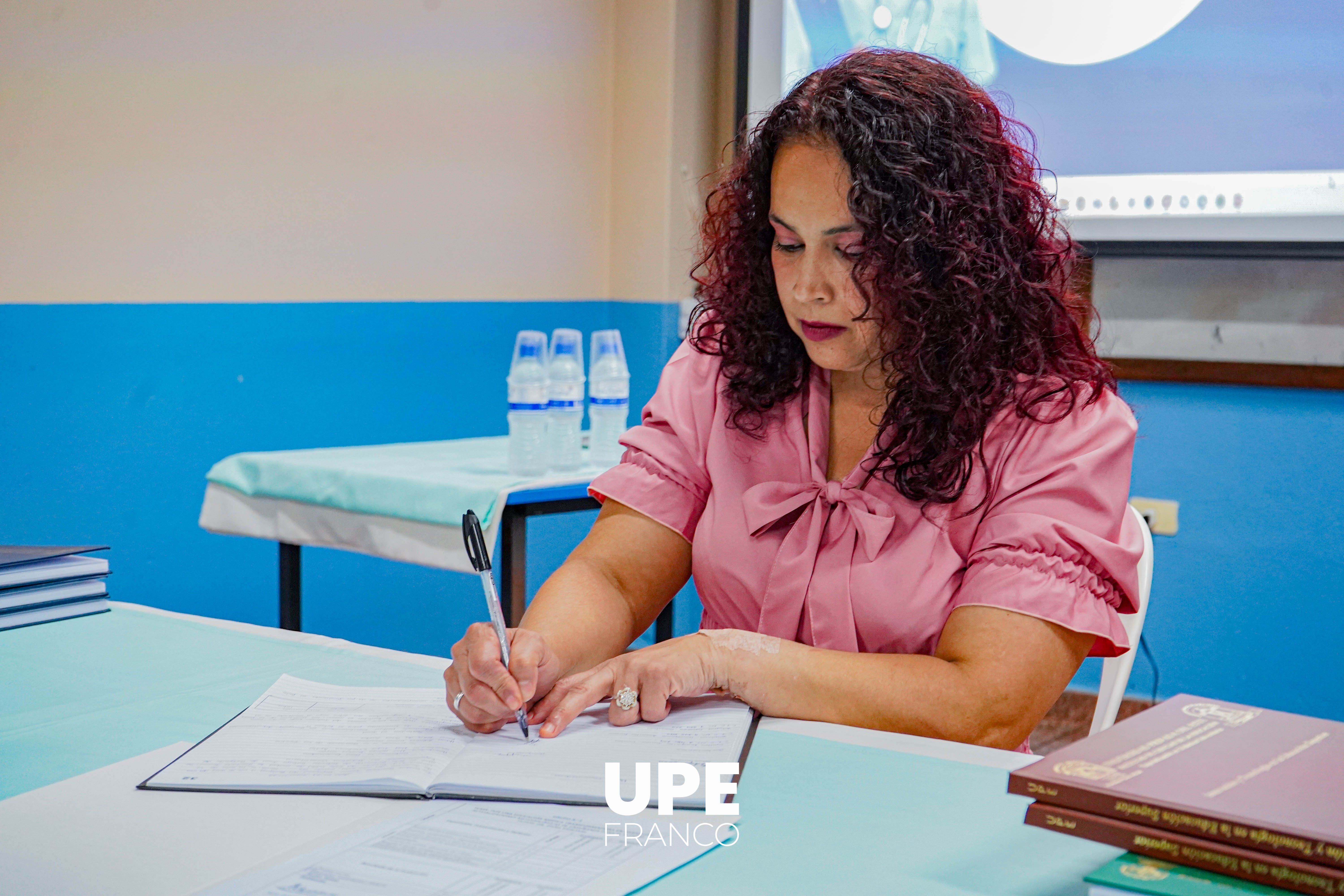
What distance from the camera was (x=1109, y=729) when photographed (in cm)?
70

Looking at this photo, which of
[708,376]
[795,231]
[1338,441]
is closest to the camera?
[795,231]

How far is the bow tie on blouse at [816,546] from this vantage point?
3.84 feet

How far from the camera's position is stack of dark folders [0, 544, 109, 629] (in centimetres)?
118

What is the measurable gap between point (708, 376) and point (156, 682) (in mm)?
667

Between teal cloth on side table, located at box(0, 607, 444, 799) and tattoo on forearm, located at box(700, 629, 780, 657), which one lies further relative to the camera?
tattoo on forearm, located at box(700, 629, 780, 657)

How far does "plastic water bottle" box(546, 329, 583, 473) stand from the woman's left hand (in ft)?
4.29

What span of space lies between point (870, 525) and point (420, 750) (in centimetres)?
51

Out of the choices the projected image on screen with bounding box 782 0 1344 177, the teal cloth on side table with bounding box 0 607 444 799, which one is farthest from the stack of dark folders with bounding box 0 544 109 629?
the projected image on screen with bounding box 782 0 1344 177

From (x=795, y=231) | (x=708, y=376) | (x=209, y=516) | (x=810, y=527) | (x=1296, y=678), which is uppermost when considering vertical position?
(x=795, y=231)

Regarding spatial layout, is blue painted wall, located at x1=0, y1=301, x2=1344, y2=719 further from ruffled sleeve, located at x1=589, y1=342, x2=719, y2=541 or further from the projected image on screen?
ruffled sleeve, located at x1=589, y1=342, x2=719, y2=541

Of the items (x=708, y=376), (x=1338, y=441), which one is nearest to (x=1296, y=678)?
(x=1338, y=441)

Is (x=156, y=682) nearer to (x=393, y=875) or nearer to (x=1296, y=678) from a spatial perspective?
(x=393, y=875)

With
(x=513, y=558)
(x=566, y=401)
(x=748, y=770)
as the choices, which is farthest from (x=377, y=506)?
(x=748, y=770)

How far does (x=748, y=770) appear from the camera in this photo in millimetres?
831
